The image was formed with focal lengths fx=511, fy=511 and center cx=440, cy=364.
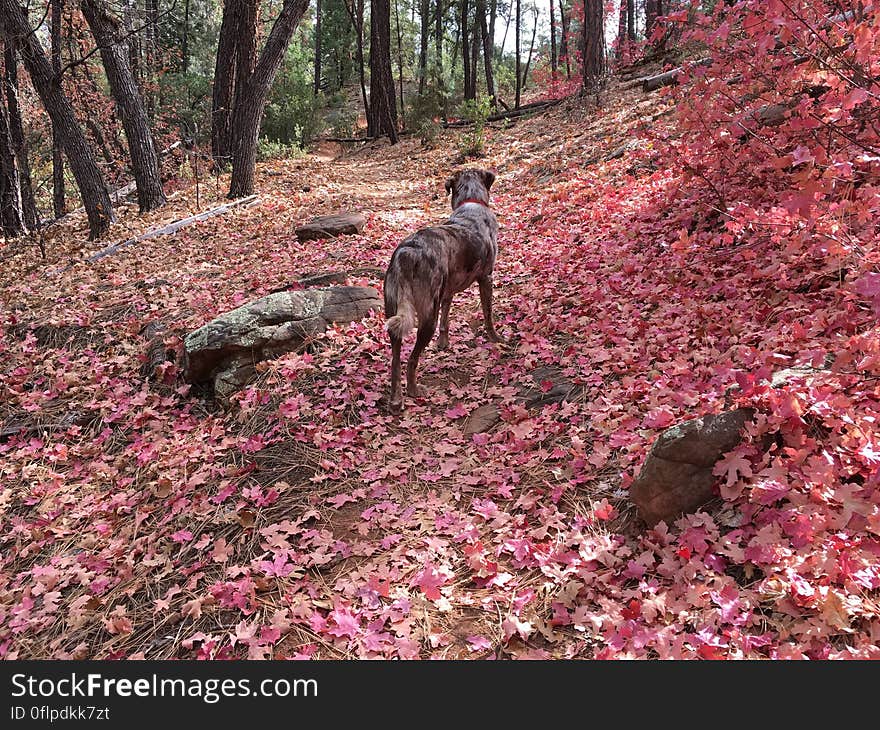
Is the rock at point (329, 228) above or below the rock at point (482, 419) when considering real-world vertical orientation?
above

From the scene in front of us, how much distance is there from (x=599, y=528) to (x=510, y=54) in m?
58.7

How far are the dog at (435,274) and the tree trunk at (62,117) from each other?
29.7 feet

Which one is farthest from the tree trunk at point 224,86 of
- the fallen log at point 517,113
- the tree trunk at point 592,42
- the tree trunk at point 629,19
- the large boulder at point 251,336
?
the tree trunk at point 629,19

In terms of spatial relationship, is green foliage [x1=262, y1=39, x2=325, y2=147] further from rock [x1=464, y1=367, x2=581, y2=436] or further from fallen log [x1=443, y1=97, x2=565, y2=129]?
rock [x1=464, y1=367, x2=581, y2=436]

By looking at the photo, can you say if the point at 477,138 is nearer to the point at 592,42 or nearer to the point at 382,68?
the point at 592,42

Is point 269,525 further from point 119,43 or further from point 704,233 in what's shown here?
point 119,43

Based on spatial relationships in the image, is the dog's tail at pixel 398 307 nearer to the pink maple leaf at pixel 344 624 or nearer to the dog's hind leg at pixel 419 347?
the dog's hind leg at pixel 419 347

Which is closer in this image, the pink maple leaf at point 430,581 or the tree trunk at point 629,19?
the pink maple leaf at point 430,581

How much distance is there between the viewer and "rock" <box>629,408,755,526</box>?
3.10m

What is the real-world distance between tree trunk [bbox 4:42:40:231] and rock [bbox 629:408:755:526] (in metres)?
13.4

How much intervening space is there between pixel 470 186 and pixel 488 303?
1601mm

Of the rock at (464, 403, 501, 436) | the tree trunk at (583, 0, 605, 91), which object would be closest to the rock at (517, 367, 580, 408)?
the rock at (464, 403, 501, 436)

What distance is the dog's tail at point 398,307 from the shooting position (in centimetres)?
469

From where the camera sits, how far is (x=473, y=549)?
3.41 meters
